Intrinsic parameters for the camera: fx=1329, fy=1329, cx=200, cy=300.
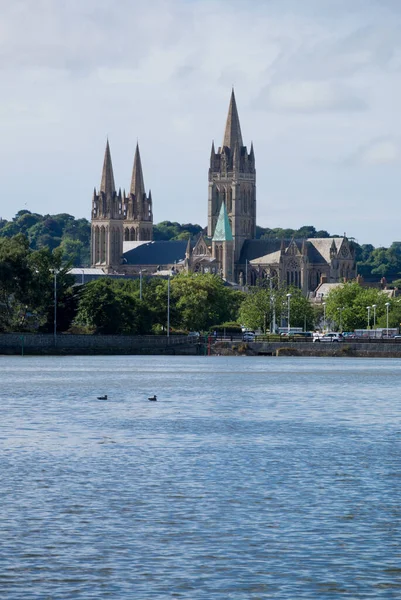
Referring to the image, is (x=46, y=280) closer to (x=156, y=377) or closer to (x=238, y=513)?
(x=156, y=377)

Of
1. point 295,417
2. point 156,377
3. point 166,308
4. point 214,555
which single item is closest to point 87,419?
point 295,417

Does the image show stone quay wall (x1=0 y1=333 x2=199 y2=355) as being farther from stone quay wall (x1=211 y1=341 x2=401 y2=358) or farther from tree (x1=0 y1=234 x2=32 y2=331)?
stone quay wall (x1=211 y1=341 x2=401 y2=358)

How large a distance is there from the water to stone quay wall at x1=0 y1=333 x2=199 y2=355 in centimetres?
7114

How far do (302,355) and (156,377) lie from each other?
6477 centimetres

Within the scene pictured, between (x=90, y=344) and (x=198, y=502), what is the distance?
357 ft

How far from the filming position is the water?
72.2 feet

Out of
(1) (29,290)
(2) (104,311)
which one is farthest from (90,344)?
(1) (29,290)

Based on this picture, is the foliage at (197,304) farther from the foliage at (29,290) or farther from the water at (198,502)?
the water at (198,502)

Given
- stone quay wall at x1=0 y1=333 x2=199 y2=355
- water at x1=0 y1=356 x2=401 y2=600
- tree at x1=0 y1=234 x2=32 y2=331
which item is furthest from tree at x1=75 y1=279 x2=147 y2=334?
water at x1=0 y1=356 x2=401 y2=600

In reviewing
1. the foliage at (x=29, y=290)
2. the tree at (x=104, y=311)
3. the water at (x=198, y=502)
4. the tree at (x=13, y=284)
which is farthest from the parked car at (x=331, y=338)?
the water at (x=198, y=502)

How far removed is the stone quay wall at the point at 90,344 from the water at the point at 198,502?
2801 inches

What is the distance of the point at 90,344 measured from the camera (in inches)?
5423

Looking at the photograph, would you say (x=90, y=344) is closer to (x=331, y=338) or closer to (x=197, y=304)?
(x=331, y=338)

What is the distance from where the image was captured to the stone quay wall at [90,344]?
130500mm
